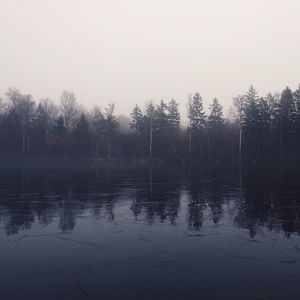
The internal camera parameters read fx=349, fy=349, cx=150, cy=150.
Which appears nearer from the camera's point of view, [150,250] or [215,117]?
[150,250]

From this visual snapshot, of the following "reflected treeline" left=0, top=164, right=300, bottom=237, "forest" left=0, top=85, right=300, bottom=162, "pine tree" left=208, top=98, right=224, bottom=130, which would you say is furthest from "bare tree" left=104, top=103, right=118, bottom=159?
"reflected treeline" left=0, top=164, right=300, bottom=237

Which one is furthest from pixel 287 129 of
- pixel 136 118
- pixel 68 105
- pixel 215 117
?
pixel 68 105

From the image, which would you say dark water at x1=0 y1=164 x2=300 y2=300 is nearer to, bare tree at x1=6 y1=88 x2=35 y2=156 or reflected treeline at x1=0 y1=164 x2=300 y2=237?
reflected treeline at x1=0 y1=164 x2=300 y2=237

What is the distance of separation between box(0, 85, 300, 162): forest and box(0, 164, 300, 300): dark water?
2016 inches

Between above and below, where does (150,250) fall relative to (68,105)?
below

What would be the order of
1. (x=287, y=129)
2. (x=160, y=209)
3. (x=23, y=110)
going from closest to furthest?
(x=160, y=209) < (x=287, y=129) < (x=23, y=110)

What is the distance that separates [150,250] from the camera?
815 cm

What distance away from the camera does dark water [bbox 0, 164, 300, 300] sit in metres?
5.90

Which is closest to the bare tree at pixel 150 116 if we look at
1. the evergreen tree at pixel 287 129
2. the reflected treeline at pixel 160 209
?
the evergreen tree at pixel 287 129

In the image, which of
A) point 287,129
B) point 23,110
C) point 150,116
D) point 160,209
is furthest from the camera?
point 23,110

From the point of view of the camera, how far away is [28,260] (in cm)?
747

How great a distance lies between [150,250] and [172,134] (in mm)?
63946

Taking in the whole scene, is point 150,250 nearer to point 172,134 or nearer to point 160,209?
point 160,209

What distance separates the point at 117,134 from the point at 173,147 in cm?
1502
